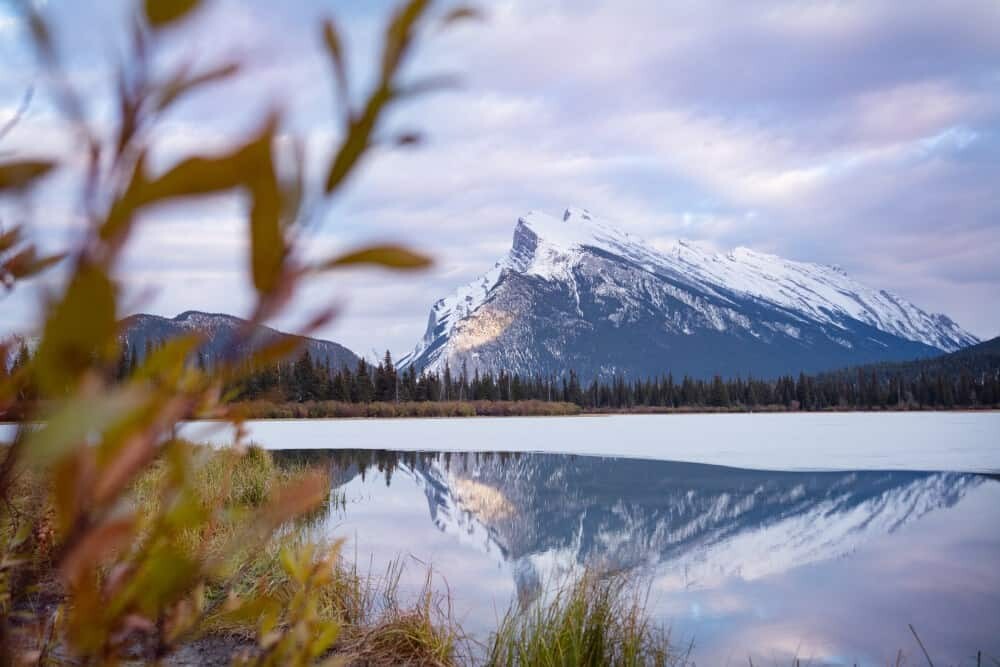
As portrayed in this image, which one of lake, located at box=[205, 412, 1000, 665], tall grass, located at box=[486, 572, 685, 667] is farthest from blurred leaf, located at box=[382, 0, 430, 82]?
lake, located at box=[205, 412, 1000, 665]

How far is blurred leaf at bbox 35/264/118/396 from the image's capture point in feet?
1.22

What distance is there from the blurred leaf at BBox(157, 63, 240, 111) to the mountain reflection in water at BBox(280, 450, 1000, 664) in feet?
13.4

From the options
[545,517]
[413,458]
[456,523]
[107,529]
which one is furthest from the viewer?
[413,458]

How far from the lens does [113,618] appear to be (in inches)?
20.4

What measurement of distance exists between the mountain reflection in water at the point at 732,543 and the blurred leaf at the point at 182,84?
13.4 ft

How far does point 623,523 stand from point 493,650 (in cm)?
1105

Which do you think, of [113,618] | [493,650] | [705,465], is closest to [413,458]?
[705,465]

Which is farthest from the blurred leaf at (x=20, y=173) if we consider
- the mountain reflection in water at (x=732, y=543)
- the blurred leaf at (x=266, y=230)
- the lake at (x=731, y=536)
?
the lake at (x=731, y=536)

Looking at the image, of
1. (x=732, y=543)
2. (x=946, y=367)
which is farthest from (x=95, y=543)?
(x=946, y=367)

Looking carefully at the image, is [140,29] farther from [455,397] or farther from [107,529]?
[455,397]

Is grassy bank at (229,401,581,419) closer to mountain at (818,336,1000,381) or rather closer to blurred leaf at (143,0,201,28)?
blurred leaf at (143,0,201,28)

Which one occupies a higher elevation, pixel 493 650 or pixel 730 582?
pixel 493 650

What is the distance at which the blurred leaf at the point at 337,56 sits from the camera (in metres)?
0.50

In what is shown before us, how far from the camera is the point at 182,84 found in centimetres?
49
